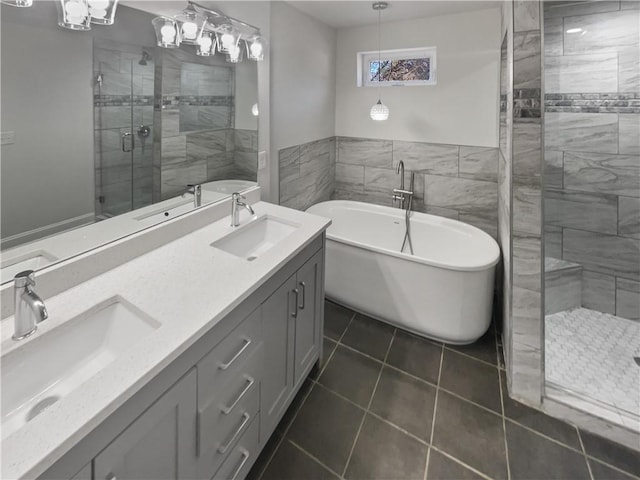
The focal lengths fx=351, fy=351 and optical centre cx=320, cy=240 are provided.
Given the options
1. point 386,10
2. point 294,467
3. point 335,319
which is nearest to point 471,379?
point 335,319

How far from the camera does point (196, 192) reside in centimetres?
197

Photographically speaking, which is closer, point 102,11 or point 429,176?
point 102,11

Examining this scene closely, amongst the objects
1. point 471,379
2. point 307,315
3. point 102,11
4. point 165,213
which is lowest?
point 471,379

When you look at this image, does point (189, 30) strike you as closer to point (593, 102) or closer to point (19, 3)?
point (19, 3)

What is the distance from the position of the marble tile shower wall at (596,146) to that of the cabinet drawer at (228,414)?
2.63 meters

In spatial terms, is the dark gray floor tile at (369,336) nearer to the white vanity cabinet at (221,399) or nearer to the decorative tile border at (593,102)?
the white vanity cabinet at (221,399)

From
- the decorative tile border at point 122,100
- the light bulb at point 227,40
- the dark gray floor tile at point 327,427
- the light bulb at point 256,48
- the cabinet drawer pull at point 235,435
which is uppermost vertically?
the light bulb at point 256,48

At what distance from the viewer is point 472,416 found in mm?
1834

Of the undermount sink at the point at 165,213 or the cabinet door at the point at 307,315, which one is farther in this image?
the cabinet door at the point at 307,315

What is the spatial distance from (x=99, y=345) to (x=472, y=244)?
8.43ft

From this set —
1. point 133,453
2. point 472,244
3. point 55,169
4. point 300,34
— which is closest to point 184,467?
point 133,453

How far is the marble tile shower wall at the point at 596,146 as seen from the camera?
2463mm

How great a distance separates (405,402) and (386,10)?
2.90 metres

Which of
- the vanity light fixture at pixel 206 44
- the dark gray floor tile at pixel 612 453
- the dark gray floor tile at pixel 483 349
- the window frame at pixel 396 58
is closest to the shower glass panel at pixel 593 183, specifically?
the dark gray floor tile at pixel 483 349
